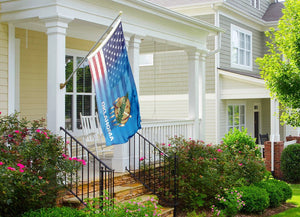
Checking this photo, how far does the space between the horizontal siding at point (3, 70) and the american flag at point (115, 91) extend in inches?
88.1

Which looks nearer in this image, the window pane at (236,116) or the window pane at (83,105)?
the window pane at (83,105)

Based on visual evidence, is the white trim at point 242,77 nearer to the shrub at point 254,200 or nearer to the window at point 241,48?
the window at point 241,48

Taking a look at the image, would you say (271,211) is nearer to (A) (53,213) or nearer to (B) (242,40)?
(A) (53,213)

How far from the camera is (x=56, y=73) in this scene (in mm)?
6969

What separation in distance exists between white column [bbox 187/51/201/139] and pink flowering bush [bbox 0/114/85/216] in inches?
202

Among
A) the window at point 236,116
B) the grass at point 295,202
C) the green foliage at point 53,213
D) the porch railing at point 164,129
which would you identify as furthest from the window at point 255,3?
the green foliage at point 53,213

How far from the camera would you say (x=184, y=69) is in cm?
1644

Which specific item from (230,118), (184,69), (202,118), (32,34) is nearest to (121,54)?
(32,34)

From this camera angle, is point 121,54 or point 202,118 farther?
point 202,118

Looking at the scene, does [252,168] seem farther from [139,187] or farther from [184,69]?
[184,69]

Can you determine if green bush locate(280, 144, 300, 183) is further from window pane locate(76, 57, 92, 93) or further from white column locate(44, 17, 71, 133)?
white column locate(44, 17, 71, 133)

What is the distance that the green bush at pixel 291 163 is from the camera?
12664 millimetres

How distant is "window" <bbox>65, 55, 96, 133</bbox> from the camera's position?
32.8ft

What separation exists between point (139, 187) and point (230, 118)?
9.80 metres
